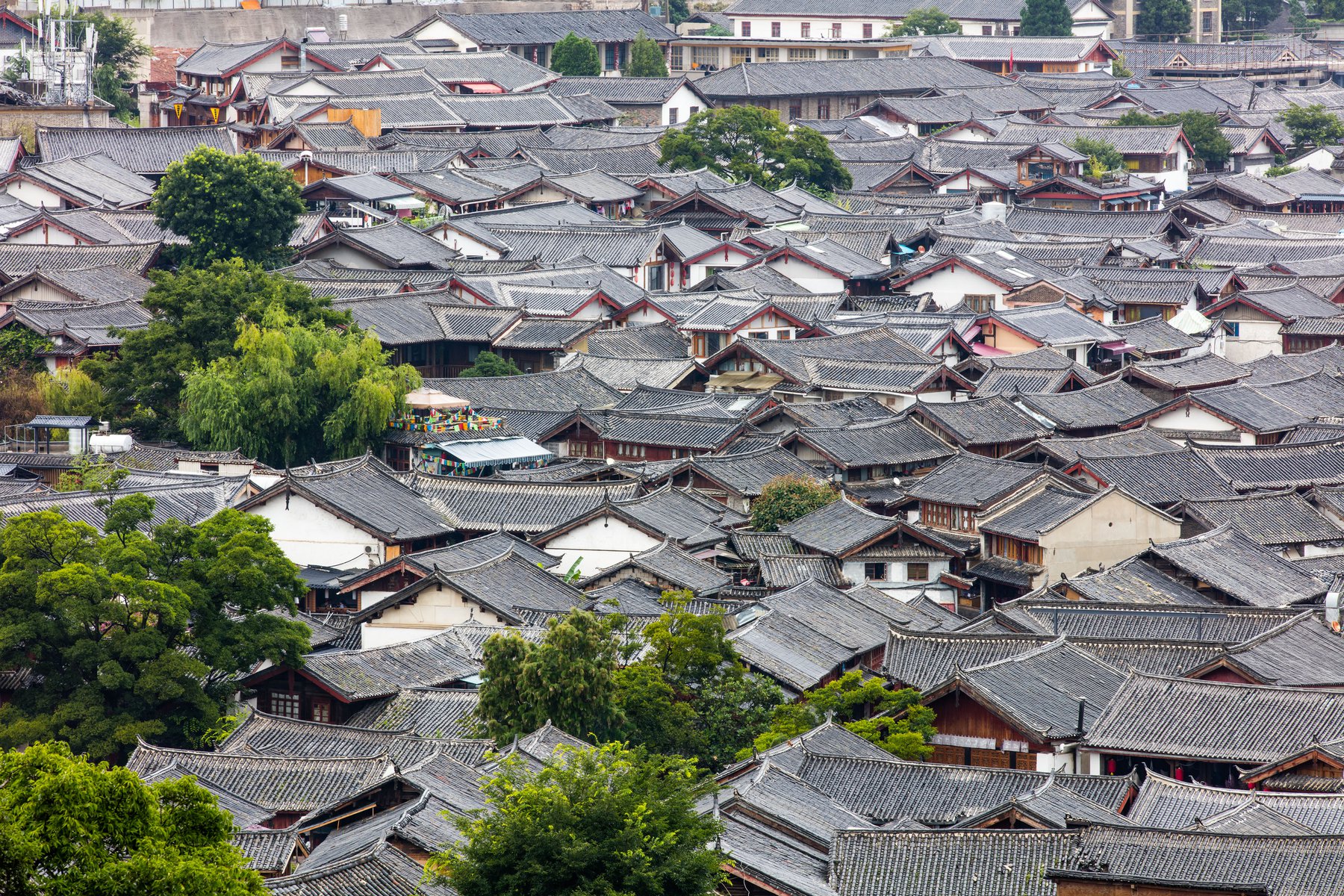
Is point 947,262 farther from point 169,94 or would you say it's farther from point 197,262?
point 169,94

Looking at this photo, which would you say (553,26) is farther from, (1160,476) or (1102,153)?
(1160,476)

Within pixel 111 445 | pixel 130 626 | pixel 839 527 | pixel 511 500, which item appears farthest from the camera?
pixel 111 445

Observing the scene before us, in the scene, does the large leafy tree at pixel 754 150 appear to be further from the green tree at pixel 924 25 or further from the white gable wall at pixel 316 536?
the white gable wall at pixel 316 536

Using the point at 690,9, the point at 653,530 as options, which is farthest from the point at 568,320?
the point at 690,9

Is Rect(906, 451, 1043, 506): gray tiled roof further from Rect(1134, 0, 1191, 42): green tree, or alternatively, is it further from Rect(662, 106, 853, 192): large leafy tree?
Rect(1134, 0, 1191, 42): green tree

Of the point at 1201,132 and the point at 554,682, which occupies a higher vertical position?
the point at 1201,132

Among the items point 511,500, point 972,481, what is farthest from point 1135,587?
point 511,500
